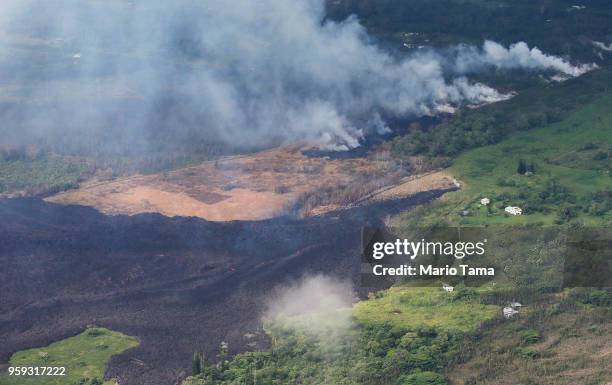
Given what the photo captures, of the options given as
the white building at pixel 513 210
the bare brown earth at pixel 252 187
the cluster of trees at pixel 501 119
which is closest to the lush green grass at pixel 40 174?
the bare brown earth at pixel 252 187

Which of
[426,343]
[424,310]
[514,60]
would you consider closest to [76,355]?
[426,343]

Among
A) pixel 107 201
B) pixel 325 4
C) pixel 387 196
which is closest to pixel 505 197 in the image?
pixel 387 196

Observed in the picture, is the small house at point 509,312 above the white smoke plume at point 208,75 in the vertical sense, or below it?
below

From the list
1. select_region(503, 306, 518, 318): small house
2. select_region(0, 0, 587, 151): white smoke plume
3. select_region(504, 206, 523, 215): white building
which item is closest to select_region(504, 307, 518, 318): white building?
select_region(503, 306, 518, 318): small house

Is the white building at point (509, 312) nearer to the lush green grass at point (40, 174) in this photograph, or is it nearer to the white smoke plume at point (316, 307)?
the white smoke plume at point (316, 307)

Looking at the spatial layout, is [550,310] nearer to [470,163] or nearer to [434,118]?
[470,163]

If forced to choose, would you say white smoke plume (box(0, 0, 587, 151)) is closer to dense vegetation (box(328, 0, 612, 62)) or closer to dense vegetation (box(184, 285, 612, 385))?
dense vegetation (box(328, 0, 612, 62))
